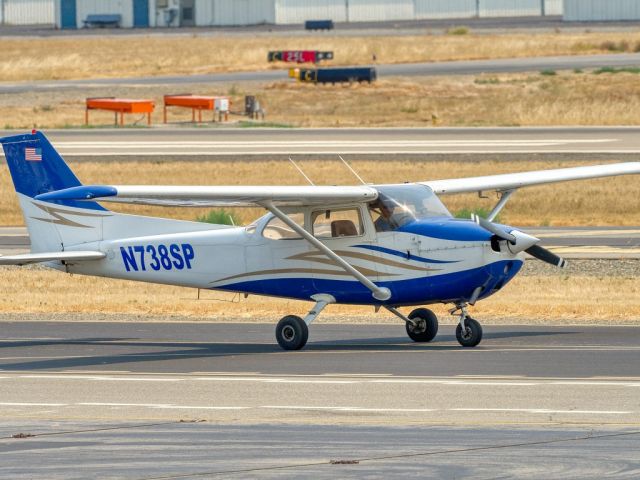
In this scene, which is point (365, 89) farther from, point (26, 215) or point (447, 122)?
point (26, 215)

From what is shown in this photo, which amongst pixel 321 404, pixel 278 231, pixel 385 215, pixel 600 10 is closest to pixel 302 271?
pixel 278 231

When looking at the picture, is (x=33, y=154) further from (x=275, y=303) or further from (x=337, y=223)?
(x=275, y=303)

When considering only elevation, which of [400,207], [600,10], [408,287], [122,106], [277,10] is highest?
[277,10]

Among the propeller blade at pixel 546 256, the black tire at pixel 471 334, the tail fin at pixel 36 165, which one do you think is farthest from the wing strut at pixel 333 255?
the tail fin at pixel 36 165

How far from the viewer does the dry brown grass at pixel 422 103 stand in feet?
184

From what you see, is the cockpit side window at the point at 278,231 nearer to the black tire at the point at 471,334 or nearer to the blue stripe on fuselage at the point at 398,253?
the blue stripe on fuselage at the point at 398,253

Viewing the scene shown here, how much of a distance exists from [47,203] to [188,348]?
304cm

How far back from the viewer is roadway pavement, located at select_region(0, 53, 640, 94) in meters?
71.6

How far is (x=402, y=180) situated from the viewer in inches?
1555

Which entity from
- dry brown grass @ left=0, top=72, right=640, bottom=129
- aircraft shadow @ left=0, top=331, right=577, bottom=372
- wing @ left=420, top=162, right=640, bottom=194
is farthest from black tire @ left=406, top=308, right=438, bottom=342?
dry brown grass @ left=0, top=72, right=640, bottom=129

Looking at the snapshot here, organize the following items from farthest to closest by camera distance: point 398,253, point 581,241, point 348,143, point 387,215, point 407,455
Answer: point 348,143 < point 581,241 < point 387,215 < point 398,253 < point 407,455

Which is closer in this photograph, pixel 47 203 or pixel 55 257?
pixel 55 257

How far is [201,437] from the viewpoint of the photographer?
12.0 meters

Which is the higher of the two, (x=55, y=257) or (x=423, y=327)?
(x=55, y=257)
